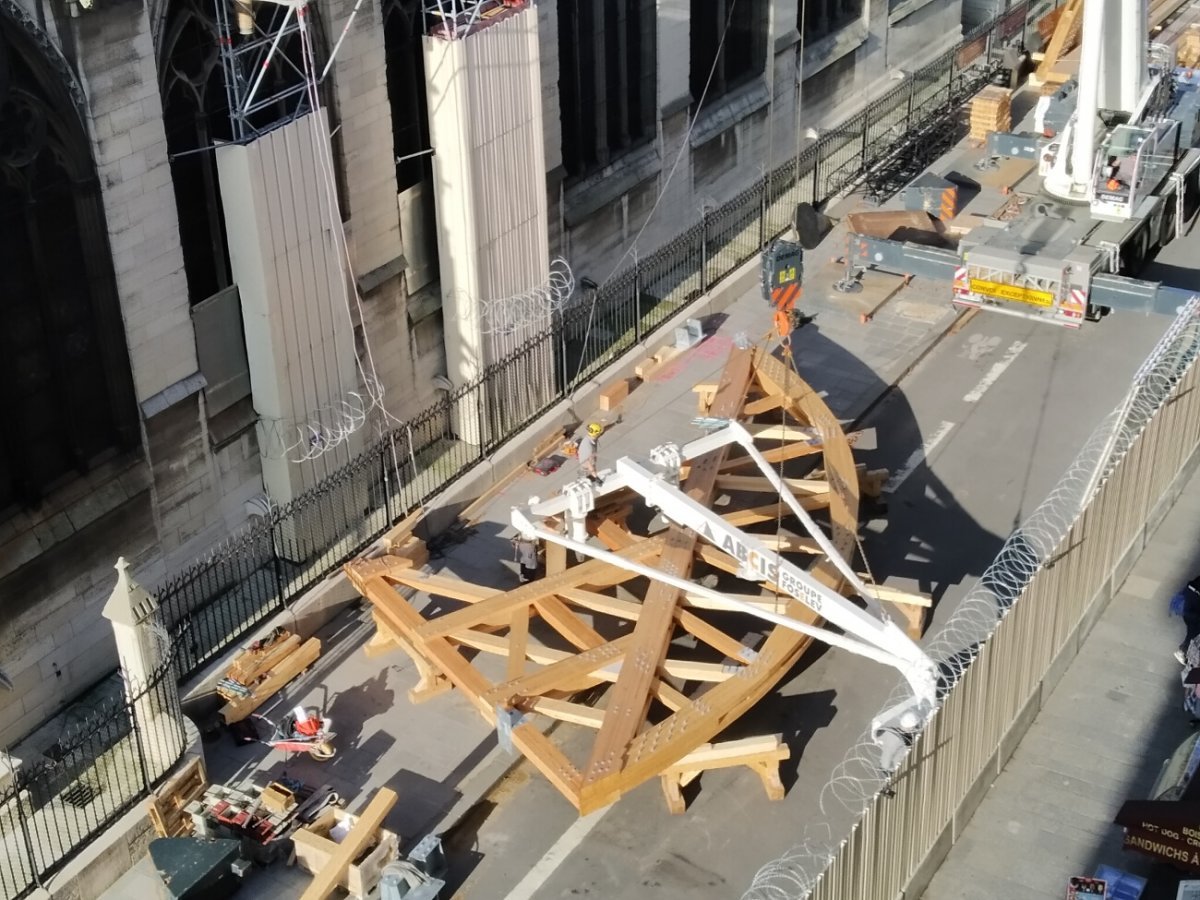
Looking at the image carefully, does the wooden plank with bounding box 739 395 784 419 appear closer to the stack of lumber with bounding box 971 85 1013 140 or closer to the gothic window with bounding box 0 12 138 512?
the gothic window with bounding box 0 12 138 512

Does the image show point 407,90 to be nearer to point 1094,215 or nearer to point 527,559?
point 527,559

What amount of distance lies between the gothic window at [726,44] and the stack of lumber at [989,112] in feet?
15.1

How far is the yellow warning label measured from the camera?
87.8 ft

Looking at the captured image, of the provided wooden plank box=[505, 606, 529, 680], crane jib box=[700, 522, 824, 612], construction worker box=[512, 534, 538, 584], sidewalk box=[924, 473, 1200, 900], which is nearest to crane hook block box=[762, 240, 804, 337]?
construction worker box=[512, 534, 538, 584]

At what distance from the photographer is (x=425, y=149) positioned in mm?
25219

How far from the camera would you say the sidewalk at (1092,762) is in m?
13.8

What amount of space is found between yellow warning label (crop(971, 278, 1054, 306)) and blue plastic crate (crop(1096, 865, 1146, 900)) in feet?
47.8

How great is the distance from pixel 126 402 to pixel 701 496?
23.4 feet

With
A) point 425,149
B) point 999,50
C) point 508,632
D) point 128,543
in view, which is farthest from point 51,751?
point 999,50

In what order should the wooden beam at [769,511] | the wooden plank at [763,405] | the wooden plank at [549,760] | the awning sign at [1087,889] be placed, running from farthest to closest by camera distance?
1. the wooden plank at [763,405]
2. the wooden beam at [769,511]
3. the wooden plank at [549,760]
4. the awning sign at [1087,889]

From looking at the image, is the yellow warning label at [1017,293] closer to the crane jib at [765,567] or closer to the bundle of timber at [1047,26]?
the crane jib at [765,567]

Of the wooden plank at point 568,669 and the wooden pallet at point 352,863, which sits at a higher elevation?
the wooden plank at point 568,669

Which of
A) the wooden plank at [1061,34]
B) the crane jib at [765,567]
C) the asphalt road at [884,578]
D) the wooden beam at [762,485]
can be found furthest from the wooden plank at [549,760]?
the wooden plank at [1061,34]

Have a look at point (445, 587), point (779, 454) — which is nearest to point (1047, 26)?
point (779, 454)
